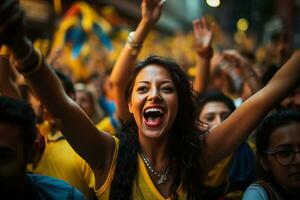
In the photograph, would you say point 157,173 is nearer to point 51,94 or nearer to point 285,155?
point 285,155

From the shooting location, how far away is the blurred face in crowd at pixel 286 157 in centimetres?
245

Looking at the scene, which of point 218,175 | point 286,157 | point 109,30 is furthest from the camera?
point 109,30

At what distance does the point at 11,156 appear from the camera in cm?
185

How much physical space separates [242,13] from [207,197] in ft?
27.4

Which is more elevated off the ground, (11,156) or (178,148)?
(178,148)

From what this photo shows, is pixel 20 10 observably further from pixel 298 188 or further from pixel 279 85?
pixel 298 188

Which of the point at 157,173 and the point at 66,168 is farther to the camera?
the point at 66,168

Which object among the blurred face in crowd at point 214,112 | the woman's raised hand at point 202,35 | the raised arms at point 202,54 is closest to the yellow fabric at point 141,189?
the blurred face in crowd at point 214,112

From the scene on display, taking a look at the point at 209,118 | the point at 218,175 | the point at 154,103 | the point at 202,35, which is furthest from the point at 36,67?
the point at 202,35

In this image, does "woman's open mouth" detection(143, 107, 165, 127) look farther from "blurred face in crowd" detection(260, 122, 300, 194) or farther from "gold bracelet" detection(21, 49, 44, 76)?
"gold bracelet" detection(21, 49, 44, 76)

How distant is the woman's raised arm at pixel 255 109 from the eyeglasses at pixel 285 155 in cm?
19

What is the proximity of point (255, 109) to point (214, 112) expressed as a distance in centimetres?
115

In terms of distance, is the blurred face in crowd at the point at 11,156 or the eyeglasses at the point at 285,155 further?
the eyeglasses at the point at 285,155

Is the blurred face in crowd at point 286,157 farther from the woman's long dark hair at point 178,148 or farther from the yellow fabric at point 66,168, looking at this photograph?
the yellow fabric at point 66,168
